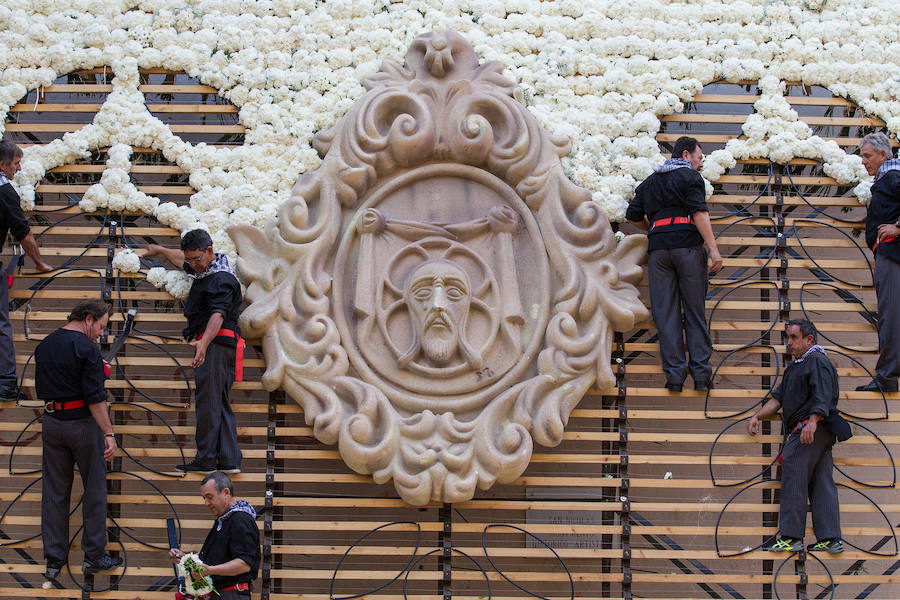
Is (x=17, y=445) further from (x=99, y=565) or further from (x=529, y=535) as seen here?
(x=529, y=535)

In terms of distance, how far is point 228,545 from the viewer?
20.4 ft

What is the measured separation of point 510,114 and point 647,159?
84cm

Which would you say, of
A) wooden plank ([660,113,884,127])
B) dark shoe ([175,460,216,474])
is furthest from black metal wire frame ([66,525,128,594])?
wooden plank ([660,113,884,127])

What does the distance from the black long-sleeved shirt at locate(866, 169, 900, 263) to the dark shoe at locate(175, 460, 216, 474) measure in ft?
12.4

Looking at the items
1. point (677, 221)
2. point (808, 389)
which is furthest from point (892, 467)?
point (677, 221)

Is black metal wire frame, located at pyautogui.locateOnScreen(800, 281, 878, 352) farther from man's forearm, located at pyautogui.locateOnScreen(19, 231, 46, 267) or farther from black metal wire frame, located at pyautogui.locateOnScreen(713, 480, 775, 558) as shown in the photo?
man's forearm, located at pyautogui.locateOnScreen(19, 231, 46, 267)

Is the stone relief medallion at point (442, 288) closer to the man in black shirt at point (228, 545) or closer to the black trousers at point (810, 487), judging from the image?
the man in black shirt at point (228, 545)

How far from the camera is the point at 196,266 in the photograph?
690 centimetres

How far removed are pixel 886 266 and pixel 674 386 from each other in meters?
1.33

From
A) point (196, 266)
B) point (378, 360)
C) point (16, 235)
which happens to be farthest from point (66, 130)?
point (378, 360)

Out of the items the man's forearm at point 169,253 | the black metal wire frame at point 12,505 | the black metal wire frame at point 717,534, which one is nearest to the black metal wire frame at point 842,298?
the black metal wire frame at point 717,534

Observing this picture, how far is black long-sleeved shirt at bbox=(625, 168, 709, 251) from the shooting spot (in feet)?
23.0

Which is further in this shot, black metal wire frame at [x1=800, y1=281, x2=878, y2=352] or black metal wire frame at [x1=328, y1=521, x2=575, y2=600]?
black metal wire frame at [x1=800, y1=281, x2=878, y2=352]

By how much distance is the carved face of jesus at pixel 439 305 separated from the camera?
680 centimetres
